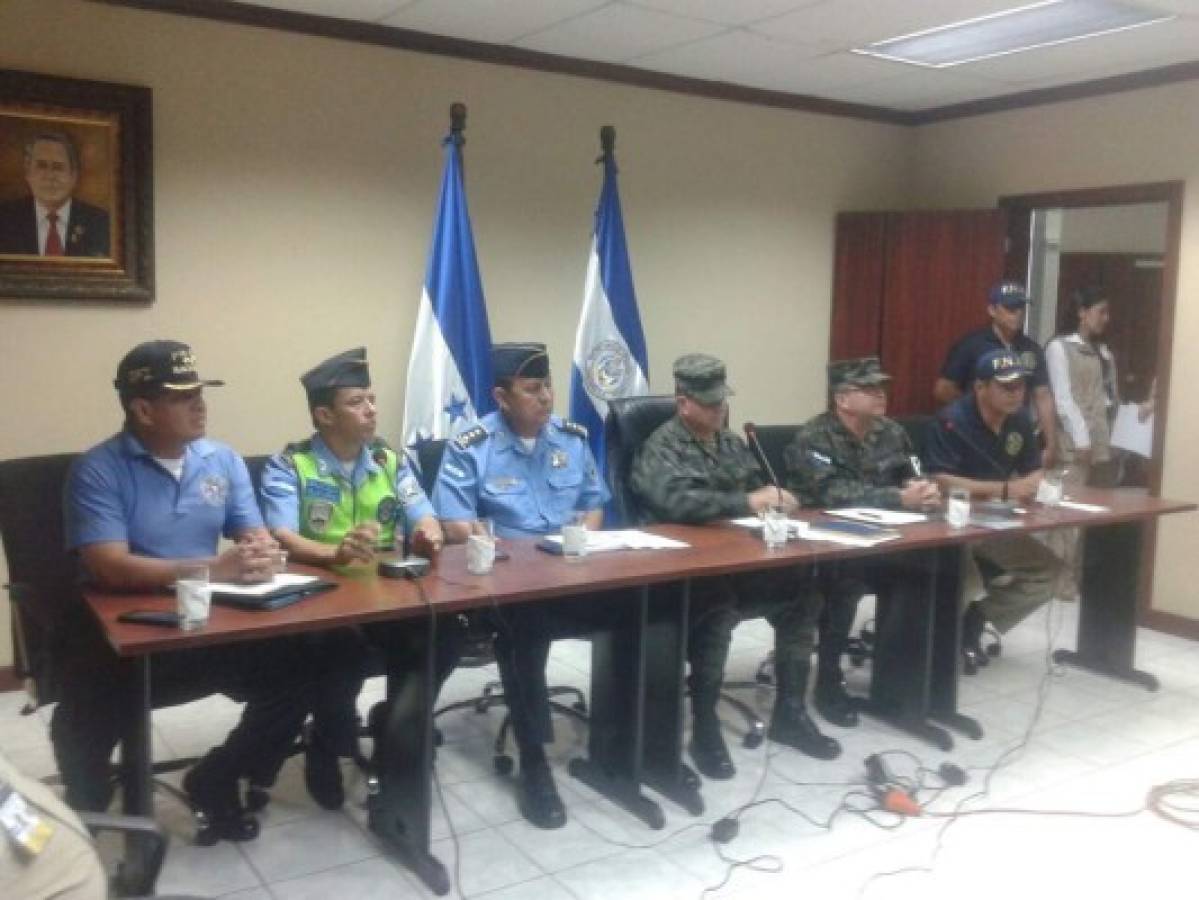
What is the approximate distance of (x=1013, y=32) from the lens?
4.19 meters

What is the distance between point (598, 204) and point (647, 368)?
0.72 meters

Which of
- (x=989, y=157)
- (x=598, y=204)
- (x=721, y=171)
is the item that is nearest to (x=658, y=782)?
(x=598, y=204)

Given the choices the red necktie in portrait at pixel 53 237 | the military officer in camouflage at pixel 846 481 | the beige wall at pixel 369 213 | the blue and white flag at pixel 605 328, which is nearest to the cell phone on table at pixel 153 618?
the beige wall at pixel 369 213

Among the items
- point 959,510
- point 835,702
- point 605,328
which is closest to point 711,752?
point 835,702

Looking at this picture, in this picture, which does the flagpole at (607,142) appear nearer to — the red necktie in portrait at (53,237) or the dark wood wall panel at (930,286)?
the dark wood wall panel at (930,286)

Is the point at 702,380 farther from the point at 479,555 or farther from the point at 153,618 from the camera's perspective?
the point at 153,618

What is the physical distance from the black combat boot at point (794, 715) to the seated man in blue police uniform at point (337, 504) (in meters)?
1.23

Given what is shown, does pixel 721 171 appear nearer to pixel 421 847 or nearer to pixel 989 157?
pixel 989 157

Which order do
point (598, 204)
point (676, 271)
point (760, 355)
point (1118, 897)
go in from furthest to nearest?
point (760, 355), point (676, 271), point (598, 204), point (1118, 897)

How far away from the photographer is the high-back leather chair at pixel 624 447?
11.4ft

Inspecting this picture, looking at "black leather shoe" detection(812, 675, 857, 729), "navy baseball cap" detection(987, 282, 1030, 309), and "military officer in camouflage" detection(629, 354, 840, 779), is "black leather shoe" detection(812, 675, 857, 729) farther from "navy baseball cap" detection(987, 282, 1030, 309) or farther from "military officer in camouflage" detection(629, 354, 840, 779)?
"navy baseball cap" detection(987, 282, 1030, 309)

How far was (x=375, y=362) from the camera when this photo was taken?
4.34m

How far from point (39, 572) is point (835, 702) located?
2.38 meters

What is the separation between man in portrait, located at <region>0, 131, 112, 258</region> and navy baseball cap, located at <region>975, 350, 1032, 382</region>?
10.1 ft
